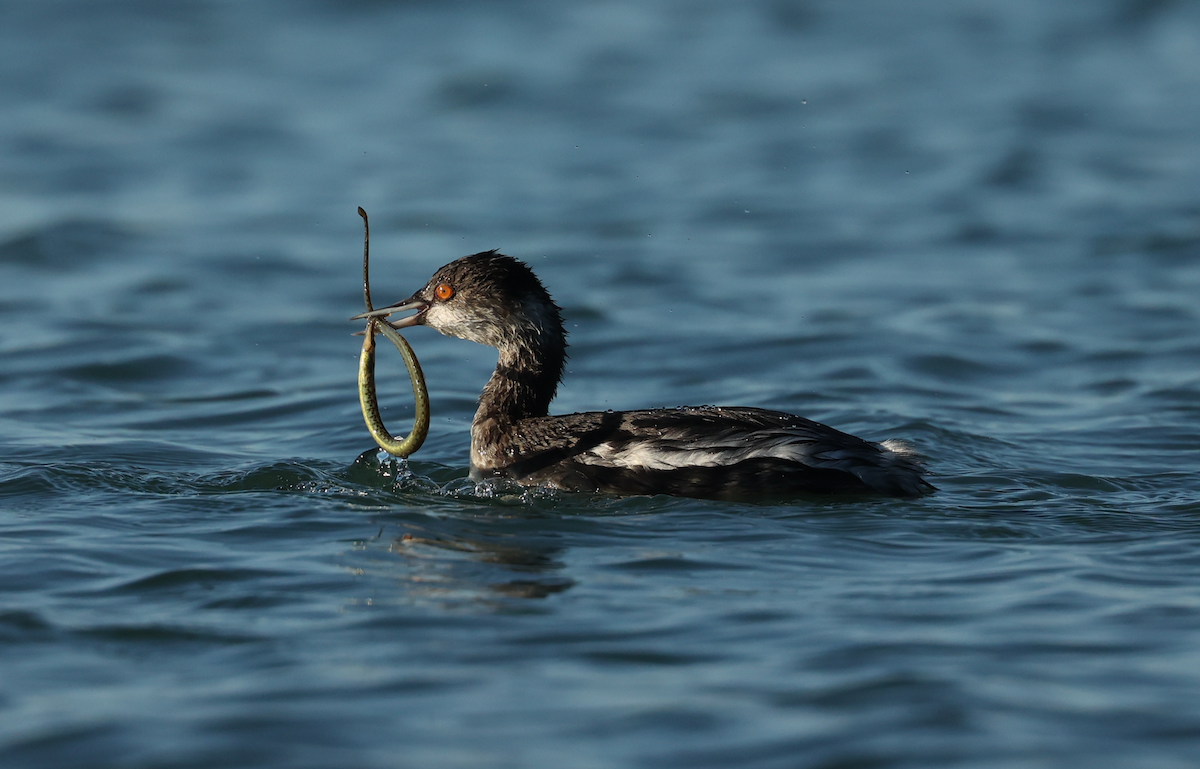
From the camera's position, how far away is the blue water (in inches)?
211

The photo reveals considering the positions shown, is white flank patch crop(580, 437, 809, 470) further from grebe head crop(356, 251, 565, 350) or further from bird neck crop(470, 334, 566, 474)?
grebe head crop(356, 251, 565, 350)

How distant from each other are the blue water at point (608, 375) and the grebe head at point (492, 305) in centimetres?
94

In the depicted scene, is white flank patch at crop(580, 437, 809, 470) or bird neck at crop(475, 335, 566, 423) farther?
bird neck at crop(475, 335, 566, 423)

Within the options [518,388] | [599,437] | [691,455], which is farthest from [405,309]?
[691,455]

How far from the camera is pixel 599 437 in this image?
8.43 metres

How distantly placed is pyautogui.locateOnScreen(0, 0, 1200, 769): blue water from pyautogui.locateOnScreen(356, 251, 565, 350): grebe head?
0.94 m

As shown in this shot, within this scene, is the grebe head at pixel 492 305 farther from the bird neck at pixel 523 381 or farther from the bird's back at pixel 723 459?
the bird's back at pixel 723 459

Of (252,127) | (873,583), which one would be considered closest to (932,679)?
(873,583)

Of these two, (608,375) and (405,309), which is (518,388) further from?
(608,375)

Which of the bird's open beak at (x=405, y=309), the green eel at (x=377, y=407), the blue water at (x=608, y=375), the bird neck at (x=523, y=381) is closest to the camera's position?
the blue water at (x=608, y=375)

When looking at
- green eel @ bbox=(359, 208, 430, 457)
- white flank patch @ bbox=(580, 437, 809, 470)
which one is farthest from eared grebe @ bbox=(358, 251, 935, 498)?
green eel @ bbox=(359, 208, 430, 457)

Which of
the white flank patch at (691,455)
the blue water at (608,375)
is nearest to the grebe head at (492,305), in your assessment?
the blue water at (608,375)

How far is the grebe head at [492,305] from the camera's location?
30.3 feet

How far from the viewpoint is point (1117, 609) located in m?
6.28
